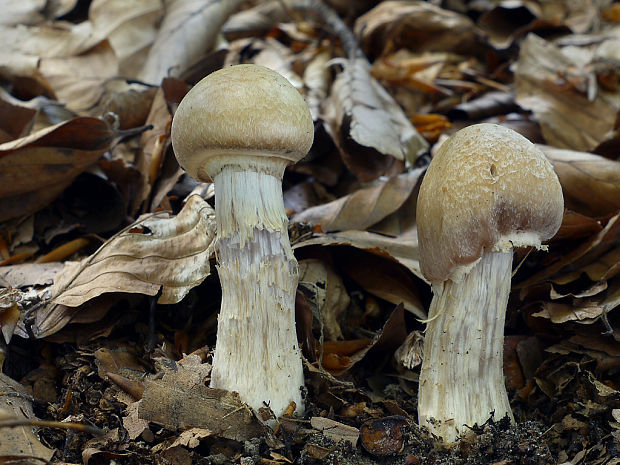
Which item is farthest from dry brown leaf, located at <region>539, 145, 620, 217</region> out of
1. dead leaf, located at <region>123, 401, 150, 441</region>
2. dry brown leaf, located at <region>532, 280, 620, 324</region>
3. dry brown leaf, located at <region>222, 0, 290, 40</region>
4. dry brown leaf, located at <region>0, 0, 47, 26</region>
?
dry brown leaf, located at <region>0, 0, 47, 26</region>

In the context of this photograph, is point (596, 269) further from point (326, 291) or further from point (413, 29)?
point (413, 29)

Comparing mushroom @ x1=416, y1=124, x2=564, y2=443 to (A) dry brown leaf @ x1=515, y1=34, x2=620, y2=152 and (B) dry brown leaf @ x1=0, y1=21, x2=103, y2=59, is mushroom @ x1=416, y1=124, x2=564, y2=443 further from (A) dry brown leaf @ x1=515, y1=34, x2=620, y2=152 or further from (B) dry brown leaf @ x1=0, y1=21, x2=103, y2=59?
(B) dry brown leaf @ x1=0, y1=21, x2=103, y2=59

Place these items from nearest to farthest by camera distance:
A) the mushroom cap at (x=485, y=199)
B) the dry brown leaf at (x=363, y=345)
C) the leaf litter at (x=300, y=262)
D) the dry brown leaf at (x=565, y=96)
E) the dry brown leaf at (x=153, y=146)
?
the mushroom cap at (x=485, y=199)
the leaf litter at (x=300, y=262)
the dry brown leaf at (x=363, y=345)
the dry brown leaf at (x=153, y=146)
the dry brown leaf at (x=565, y=96)

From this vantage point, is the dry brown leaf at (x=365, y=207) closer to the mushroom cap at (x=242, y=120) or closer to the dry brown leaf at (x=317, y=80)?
the dry brown leaf at (x=317, y=80)

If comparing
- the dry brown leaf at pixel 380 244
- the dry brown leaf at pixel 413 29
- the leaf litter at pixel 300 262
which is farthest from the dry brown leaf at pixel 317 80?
the dry brown leaf at pixel 380 244

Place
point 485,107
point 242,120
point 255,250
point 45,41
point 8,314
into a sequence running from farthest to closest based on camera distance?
point 45,41, point 485,107, point 8,314, point 255,250, point 242,120

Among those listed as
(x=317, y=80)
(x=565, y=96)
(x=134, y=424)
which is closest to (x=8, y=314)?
(x=134, y=424)
